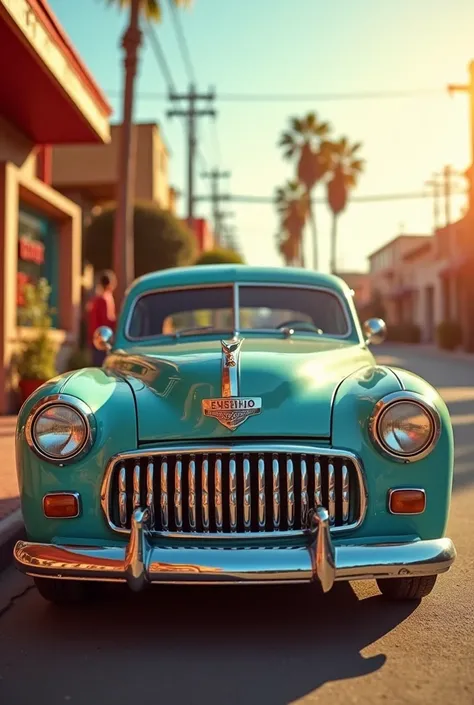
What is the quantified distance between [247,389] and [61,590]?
3.90 ft

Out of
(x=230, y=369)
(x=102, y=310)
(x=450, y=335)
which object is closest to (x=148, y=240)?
(x=102, y=310)

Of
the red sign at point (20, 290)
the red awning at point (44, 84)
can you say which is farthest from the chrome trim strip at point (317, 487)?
the red sign at point (20, 290)

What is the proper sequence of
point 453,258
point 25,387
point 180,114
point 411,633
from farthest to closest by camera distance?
1. point 453,258
2. point 180,114
3. point 25,387
4. point 411,633

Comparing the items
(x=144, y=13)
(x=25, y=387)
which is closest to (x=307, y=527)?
(x=25, y=387)

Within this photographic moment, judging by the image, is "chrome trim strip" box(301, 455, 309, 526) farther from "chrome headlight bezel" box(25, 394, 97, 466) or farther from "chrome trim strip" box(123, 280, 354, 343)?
"chrome trim strip" box(123, 280, 354, 343)

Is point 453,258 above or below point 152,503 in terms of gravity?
above

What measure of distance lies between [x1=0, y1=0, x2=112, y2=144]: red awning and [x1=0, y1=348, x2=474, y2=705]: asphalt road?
5.70 metres

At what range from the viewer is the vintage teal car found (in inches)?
120

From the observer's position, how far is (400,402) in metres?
3.38

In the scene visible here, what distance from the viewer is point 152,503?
10.5 ft

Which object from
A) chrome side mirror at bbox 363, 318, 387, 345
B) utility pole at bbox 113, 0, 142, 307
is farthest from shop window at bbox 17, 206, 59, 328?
chrome side mirror at bbox 363, 318, 387, 345

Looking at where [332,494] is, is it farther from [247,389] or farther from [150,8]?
[150,8]

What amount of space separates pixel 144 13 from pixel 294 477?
14530 mm

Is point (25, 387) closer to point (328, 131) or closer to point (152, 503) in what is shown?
point (152, 503)
